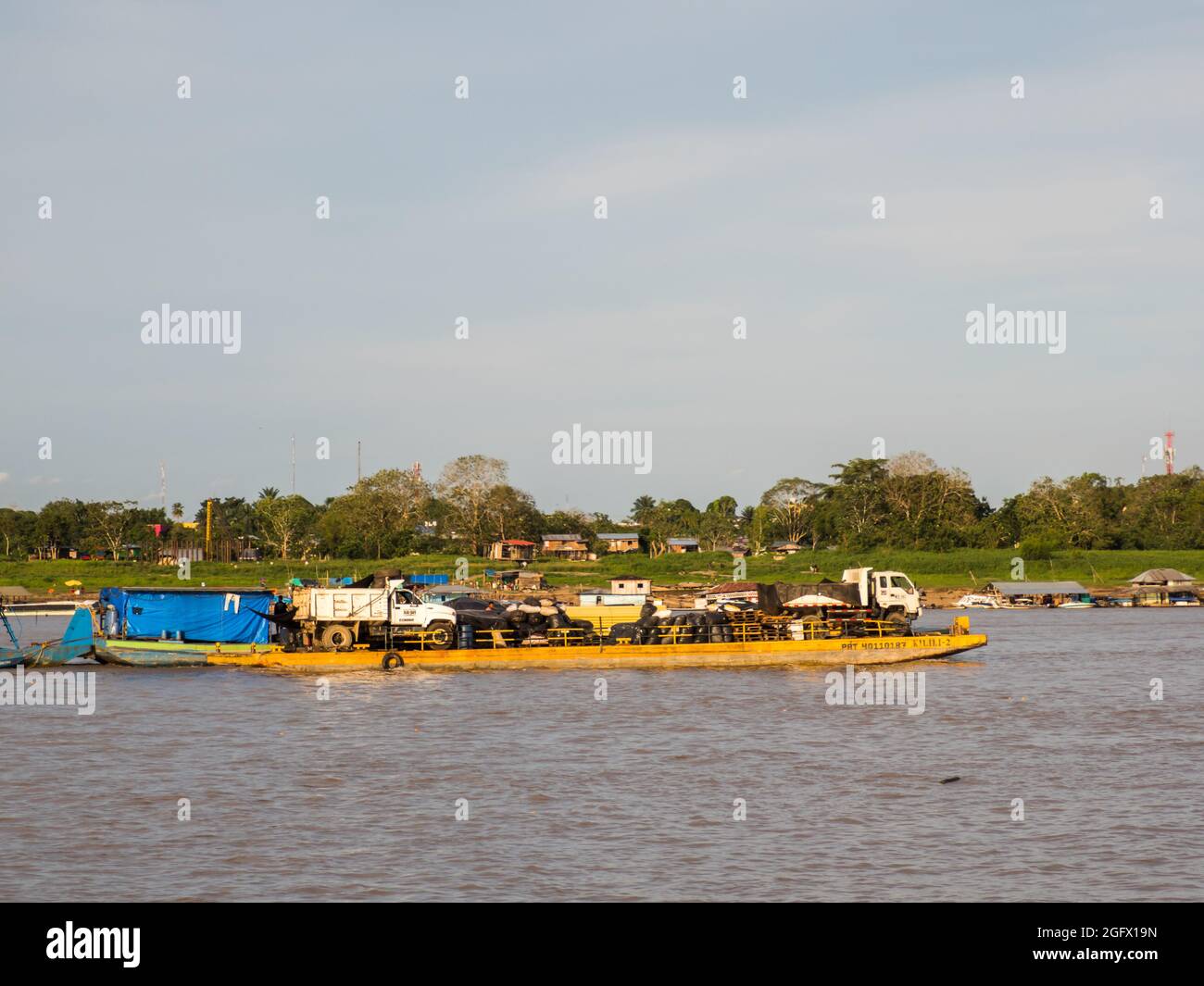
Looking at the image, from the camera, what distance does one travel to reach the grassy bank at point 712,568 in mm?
109688

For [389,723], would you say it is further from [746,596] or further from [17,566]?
[17,566]

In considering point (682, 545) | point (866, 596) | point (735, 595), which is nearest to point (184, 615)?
point (866, 596)

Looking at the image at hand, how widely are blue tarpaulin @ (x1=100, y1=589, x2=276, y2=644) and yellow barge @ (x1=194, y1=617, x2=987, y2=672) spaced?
15.0 feet

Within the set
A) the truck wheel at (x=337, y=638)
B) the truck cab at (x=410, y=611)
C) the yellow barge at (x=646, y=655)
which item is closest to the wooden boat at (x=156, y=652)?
the yellow barge at (x=646, y=655)

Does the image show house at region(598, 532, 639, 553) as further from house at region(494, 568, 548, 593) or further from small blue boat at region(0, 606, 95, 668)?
small blue boat at region(0, 606, 95, 668)

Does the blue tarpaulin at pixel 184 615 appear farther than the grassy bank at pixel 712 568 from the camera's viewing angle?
No

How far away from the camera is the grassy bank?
10969 centimetres

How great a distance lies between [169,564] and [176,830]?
4218 inches

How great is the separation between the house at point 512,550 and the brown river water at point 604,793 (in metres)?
94.8

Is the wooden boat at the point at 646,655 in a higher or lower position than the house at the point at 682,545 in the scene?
lower

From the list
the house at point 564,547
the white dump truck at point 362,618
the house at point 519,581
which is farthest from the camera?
the house at point 564,547

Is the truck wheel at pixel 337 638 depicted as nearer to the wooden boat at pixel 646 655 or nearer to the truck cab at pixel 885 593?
the wooden boat at pixel 646 655

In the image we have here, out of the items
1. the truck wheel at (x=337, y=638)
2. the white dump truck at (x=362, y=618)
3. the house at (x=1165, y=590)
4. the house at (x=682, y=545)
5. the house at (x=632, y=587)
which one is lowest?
the house at (x=1165, y=590)
